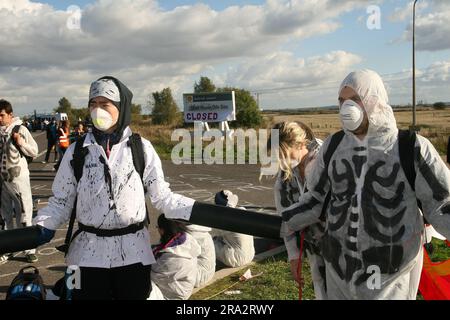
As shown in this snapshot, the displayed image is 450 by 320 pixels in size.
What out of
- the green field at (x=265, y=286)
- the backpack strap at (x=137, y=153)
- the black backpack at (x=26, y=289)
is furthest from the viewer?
the green field at (x=265, y=286)

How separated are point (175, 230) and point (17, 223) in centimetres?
253

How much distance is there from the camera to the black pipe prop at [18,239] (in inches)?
99.7

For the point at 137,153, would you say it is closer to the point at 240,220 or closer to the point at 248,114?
the point at 240,220

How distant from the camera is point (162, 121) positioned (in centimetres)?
6034

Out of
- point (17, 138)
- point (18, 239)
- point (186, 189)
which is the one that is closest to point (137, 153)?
point (18, 239)

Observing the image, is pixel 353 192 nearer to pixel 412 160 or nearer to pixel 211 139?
pixel 412 160

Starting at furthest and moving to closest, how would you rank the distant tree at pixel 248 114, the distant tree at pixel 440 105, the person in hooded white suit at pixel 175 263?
the distant tree at pixel 440 105 → the distant tree at pixel 248 114 → the person in hooded white suit at pixel 175 263

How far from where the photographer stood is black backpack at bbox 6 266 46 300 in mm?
3393

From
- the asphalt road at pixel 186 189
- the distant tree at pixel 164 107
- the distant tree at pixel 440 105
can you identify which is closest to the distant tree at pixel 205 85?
the distant tree at pixel 164 107

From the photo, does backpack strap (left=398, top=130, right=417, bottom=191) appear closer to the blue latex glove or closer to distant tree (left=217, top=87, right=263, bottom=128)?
the blue latex glove

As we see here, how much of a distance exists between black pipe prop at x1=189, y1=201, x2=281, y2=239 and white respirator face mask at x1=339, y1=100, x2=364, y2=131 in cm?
68

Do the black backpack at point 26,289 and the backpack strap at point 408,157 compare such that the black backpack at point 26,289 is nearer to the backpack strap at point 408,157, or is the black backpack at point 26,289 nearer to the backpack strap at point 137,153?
the backpack strap at point 137,153

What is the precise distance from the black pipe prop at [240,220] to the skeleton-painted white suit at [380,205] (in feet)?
1.19

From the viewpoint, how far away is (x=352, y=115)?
7.34 feet
